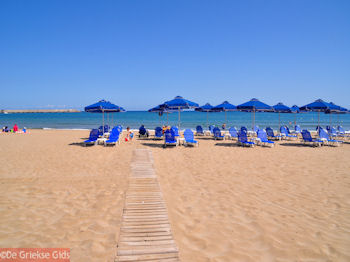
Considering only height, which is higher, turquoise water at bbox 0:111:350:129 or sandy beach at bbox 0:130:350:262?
turquoise water at bbox 0:111:350:129

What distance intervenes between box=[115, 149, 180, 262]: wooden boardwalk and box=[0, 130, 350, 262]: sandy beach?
129 millimetres

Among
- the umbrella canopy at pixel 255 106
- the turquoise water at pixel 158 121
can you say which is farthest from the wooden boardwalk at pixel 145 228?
the turquoise water at pixel 158 121

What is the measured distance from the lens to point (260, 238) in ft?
9.73

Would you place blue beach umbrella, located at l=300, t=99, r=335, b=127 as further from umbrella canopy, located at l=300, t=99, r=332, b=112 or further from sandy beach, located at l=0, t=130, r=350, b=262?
sandy beach, located at l=0, t=130, r=350, b=262

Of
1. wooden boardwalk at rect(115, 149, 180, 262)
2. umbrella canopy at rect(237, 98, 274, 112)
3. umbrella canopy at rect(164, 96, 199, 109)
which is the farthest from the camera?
umbrella canopy at rect(237, 98, 274, 112)

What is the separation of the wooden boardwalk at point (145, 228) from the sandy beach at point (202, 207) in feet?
0.42

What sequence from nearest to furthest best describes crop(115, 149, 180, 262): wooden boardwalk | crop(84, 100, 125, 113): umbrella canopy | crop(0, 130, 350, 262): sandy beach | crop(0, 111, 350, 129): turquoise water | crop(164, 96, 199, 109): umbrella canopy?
crop(115, 149, 180, 262): wooden boardwalk < crop(0, 130, 350, 262): sandy beach < crop(164, 96, 199, 109): umbrella canopy < crop(84, 100, 125, 113): umbrella canopy < crop(0, 111, 350, 129): turquoise water

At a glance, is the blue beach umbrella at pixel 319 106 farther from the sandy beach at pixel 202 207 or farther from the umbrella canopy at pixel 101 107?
the umbrella canopy at pixel 101 107

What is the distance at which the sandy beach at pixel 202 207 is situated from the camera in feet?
9.05

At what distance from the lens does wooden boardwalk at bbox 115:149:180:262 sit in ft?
8.40

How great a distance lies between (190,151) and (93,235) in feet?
22.3

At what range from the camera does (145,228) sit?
3.11 metres

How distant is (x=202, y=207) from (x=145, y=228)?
126 centimetres

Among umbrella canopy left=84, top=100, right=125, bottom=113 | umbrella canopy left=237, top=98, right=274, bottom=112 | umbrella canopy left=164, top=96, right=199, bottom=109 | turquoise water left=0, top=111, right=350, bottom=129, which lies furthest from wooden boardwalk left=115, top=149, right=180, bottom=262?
turquoise water left=0, top=111, right=350, bottom=129
